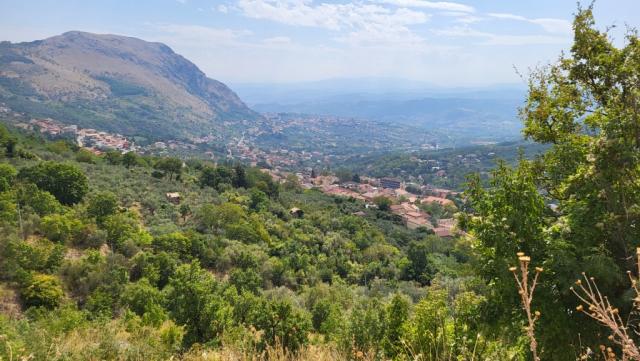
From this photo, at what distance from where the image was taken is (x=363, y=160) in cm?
15838

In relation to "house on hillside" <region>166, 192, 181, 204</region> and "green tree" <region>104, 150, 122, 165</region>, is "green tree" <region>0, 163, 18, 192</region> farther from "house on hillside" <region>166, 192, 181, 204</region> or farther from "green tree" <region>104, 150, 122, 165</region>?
"green tree" <region>104, 150, 122, 165</region>

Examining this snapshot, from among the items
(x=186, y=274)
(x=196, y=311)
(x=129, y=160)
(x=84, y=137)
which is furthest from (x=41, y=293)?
(x=84, y=137)

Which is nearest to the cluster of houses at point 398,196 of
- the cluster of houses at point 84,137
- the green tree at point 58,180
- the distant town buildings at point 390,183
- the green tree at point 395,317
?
the distant town buildings at point 390,183

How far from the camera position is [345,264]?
30375 mm

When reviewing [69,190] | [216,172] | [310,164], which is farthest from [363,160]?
[69,190]

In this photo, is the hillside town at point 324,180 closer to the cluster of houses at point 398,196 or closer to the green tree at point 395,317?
the cluster of houses at point 398,196

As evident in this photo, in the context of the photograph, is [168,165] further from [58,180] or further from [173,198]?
[58,180]

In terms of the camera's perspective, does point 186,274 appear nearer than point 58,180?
Yes

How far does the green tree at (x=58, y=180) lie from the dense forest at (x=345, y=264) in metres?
0.09

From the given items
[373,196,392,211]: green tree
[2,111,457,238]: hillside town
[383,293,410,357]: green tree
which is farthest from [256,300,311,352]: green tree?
[373,196,392,211]: green tree

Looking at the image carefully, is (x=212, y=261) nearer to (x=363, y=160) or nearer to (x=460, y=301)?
(x=460, y=301)

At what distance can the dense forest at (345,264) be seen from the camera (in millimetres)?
4746

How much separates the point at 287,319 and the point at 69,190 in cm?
2133

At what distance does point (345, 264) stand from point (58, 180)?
790 inches
